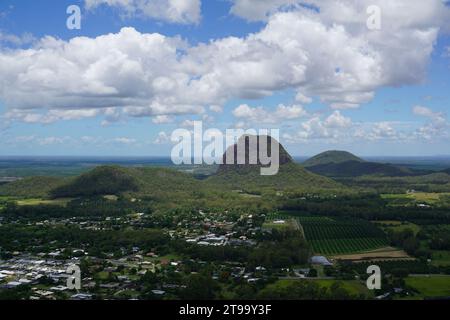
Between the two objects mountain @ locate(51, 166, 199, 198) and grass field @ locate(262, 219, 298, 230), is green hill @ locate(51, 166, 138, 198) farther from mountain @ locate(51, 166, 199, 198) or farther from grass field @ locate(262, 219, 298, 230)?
grass field @ locate(262, 219, 298, 230)

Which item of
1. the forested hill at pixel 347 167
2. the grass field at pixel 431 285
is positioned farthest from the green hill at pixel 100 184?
the forested hill at pixel 347 167

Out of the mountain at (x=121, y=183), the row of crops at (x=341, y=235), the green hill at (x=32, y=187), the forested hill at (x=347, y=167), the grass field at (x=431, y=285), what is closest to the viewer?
the grass field at (x=431, y=285)

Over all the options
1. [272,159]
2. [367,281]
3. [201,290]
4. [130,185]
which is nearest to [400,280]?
[367,281]

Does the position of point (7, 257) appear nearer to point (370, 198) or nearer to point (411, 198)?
point (370, 198)

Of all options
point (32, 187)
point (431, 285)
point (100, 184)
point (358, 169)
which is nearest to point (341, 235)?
point (431, 285)

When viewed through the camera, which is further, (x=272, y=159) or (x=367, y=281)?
(x=272, y=159)

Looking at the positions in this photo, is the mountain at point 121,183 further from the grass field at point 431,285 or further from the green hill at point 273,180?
the grass field at point 431,285

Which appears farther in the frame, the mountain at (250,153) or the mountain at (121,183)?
the mountain at (250,153)
